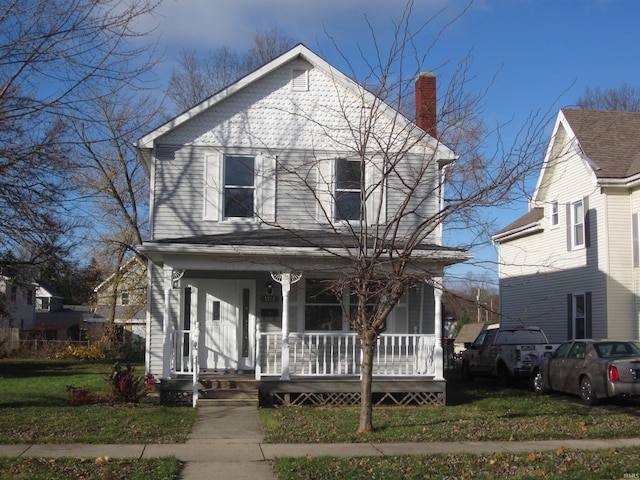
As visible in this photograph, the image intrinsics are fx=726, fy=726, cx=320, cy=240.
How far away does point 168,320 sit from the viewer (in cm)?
1534

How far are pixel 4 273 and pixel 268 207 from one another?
12.5 meters

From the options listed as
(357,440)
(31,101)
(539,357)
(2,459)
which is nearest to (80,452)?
(2,459)

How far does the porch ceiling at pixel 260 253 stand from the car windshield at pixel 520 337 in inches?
244

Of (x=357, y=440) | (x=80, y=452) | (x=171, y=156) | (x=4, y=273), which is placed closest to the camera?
(x=80, y=452)

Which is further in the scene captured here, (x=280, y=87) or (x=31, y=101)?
(x=280, y=87)

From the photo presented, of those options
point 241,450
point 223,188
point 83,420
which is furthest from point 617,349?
point 83,420

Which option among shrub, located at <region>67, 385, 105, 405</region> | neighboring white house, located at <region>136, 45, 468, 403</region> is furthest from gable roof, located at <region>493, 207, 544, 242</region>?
shrub, located at <region>67, 385, 105, 405</region>

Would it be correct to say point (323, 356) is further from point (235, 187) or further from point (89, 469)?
point (89, 469)

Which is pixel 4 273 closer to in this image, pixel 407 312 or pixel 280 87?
pixel 280 87

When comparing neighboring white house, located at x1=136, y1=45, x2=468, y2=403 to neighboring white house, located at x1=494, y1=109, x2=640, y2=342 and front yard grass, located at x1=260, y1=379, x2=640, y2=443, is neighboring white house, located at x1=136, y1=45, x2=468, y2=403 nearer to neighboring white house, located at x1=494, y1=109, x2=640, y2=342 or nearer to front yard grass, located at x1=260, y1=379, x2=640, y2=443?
front yard grass, located at x1=260, y1=379, x2=640, y2=443

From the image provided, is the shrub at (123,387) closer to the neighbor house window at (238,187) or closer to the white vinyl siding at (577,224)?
the neighbor house window at (238,187)

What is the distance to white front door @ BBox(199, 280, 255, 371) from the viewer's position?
17156 mm

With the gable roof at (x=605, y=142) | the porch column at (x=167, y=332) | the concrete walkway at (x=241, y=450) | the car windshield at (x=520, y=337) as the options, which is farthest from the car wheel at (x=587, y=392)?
the porch column at (x=167, y=332)

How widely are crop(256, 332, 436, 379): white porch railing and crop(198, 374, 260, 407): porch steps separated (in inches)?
16.5
